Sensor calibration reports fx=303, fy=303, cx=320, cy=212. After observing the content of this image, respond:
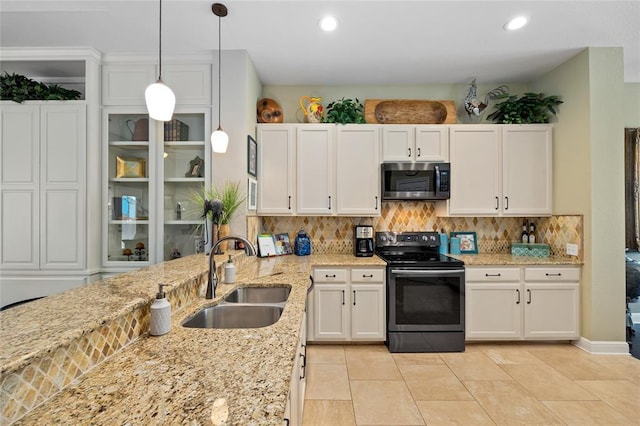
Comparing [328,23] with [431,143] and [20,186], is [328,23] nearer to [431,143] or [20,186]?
[431,143]

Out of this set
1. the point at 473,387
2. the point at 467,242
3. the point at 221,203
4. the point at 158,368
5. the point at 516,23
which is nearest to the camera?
the point at 158,368

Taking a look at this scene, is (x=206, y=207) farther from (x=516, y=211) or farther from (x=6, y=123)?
(x=516, y=211)

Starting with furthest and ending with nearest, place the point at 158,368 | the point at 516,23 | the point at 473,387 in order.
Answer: the point at 516,23 → the point at 473,387 → the point at 158,368

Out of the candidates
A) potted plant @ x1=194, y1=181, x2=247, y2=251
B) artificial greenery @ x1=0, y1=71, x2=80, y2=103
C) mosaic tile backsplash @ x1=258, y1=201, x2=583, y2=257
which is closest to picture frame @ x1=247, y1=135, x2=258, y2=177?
potted plant @ x1=194, y1=181, x2=247, y2=251

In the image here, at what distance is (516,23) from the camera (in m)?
2.43

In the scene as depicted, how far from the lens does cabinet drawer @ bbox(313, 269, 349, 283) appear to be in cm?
300

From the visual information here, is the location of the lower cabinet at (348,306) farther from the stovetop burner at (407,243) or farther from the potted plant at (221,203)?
the potted plant at (221,203)

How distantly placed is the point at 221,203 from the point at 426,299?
2103mm

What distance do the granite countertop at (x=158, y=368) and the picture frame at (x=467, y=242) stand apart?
9.11 feet

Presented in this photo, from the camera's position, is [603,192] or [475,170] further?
[475,170]

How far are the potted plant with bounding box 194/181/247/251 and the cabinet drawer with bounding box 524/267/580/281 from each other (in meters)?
2.89

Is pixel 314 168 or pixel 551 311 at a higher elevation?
pixel 314 168

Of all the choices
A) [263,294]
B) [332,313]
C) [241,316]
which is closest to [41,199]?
[263,294]

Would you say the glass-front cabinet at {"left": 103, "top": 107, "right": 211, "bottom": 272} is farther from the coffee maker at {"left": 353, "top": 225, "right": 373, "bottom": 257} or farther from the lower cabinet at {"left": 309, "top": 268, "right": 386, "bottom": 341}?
the coffee maker at {"left": 353, "top": 225, "right": 373, "bottom": 257}
